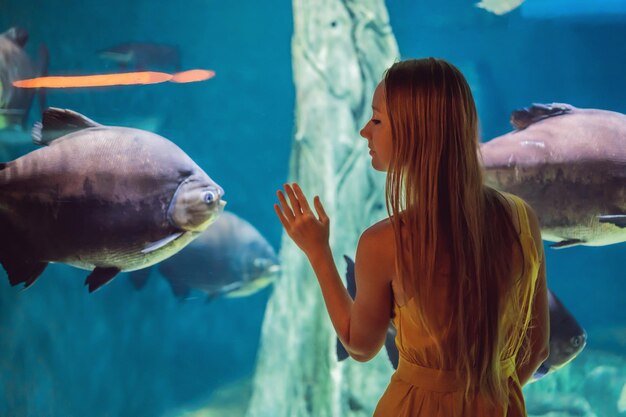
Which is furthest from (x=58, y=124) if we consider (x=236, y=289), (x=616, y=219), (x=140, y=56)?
(x=236, y=289)

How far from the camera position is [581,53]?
6.14 m

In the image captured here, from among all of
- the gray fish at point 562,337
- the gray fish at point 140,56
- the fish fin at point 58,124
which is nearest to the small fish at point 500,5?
the gray fish at point 140,56

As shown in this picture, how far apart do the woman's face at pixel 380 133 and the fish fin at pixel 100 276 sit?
1.21m

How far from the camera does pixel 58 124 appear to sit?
2.21 metres

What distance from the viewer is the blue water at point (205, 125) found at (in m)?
3.25

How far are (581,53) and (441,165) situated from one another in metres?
5.67

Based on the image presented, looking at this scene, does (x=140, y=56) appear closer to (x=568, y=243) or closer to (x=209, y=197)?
(x=209, y=197)

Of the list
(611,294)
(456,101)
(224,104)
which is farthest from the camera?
(611,294)

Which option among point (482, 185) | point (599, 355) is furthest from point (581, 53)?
point (482, 185)

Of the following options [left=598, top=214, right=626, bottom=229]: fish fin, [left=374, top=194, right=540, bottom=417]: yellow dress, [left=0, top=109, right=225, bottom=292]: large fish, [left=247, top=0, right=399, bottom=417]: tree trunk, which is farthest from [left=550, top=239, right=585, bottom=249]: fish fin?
[left=247, top=0, right=399, bottom=417]: tree trunk

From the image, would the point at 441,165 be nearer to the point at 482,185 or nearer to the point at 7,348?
the point at 482,185

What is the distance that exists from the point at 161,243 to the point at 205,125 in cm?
423

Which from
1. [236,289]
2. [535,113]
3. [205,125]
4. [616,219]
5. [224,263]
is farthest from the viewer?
[205,125]

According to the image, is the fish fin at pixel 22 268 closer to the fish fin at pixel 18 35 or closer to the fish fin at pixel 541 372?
the fish fin at pixel 18 35
